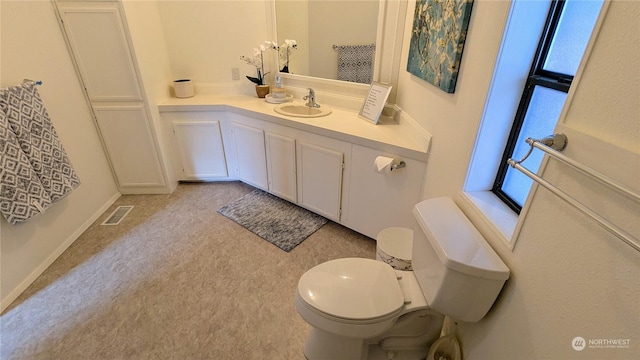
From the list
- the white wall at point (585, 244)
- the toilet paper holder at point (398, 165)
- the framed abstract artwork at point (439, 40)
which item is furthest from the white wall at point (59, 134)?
the white wall at point (585, 244)

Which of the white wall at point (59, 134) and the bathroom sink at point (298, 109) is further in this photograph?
the bathroom sink at point (298, 109)

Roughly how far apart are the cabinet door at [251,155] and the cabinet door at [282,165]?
0.08 meters

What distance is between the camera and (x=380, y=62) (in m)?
2.12

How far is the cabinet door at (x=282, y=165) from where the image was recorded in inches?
91.3

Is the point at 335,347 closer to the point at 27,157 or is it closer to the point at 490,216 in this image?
the point at 490,216

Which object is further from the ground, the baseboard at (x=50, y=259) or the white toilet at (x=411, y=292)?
the white toilet at (x=411, y=292)

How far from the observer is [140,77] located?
2.34 meters

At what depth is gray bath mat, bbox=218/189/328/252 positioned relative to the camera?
2.25 meters

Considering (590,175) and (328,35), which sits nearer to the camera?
(590,175)

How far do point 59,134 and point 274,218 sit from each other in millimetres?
1629

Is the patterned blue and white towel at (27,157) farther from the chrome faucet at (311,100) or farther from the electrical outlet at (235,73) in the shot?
the chrome faucet at (311,100)

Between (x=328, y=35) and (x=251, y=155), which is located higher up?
(x=328, y=35)

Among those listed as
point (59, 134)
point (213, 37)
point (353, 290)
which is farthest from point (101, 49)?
point (353, 290)

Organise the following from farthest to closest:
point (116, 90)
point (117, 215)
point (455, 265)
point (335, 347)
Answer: point (117, 215) → point (116, 90) → point (335, 347) → point (455, 265)
